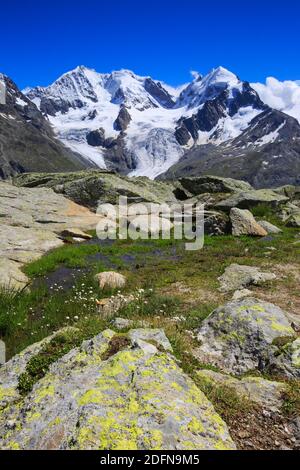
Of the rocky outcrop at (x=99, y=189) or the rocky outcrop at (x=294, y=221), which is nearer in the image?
the rocky outcrop at (x=294, y=221)

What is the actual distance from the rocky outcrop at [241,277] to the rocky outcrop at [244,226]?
977 centimetres

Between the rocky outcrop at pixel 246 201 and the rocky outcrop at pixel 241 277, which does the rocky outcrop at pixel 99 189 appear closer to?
the rocky outcrop at pixel 246 201

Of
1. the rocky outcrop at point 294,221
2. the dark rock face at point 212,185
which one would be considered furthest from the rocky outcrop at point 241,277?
the dark rock face at point 212,185

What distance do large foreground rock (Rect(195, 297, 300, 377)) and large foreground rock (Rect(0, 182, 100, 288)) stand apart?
9.97 meters

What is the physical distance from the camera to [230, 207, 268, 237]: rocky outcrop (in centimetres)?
3088

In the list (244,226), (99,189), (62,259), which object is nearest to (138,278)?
(62,259)

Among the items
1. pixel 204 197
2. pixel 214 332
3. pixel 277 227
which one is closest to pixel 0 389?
pixel 214 332

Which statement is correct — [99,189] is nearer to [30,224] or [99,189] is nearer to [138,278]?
[30,224]

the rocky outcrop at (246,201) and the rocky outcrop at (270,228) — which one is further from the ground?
the rocky outcrop at (246,201)

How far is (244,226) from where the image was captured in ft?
103

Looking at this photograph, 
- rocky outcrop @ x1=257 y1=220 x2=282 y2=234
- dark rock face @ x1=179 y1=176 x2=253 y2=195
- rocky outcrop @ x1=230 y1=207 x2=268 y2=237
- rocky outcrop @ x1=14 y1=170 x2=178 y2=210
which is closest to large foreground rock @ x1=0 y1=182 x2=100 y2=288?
rocky outcrop @ x1=14 y1=170 x2=178 y2=210

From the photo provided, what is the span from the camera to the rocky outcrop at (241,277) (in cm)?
1880

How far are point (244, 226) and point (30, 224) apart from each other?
15632 mm
